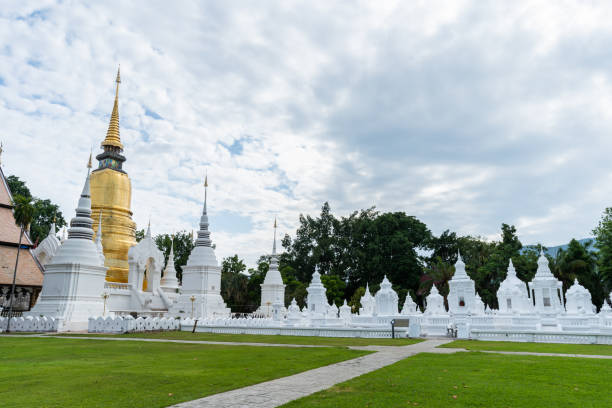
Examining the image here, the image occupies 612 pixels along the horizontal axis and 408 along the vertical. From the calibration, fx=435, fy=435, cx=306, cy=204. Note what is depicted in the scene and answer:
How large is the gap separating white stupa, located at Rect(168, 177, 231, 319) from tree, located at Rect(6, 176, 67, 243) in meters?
28.7

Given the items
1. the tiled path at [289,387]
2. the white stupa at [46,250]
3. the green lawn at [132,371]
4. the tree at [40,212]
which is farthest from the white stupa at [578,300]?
the tree at [40,212]

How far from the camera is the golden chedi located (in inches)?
1702

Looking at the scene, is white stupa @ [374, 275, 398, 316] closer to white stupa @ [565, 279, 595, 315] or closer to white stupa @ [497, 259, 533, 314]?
white stupa @ [497, 259, 533, 314]

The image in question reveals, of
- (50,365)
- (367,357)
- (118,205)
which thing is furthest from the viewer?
(118,205)

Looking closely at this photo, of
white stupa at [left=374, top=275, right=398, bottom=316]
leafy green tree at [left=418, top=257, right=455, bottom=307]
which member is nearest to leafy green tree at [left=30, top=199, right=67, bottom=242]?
white stupa at [left=374, top=275, right=398, bottom=316]

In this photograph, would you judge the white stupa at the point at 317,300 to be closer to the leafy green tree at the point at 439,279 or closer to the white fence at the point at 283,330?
the white fence at the point at 283,330

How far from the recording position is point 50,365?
41.7 feet

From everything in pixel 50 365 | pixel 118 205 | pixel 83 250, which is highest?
pixel 118 205

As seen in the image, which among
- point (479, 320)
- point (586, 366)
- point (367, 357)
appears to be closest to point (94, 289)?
point (367, 357)

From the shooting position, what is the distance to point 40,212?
61.3 meters

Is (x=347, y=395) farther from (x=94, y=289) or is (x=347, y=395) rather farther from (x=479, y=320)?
(x=94, y=289)

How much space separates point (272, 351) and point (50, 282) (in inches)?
881

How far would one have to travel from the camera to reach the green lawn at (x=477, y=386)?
765 centimetres

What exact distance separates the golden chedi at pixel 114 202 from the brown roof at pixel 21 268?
651cm
